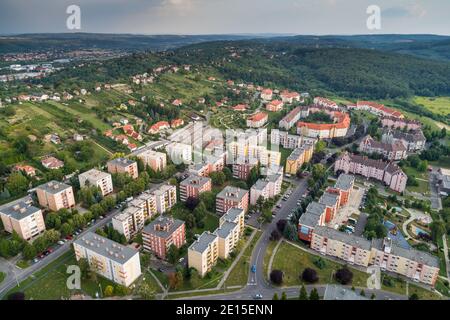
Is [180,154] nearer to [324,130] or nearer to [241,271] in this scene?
[241,271]

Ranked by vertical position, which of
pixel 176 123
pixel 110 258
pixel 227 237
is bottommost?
pixel 110 258

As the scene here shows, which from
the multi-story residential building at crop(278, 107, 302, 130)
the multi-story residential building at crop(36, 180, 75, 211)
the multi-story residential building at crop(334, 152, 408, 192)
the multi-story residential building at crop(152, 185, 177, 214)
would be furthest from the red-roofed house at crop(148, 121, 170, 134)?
the multi-story residential building at crop(334, 152, 408, 192)

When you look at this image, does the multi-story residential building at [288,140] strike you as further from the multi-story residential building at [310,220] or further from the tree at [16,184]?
the tree at [16,184]

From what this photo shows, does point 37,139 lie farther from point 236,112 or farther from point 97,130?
point 236,112

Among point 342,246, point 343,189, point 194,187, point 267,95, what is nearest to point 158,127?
point 194,187
